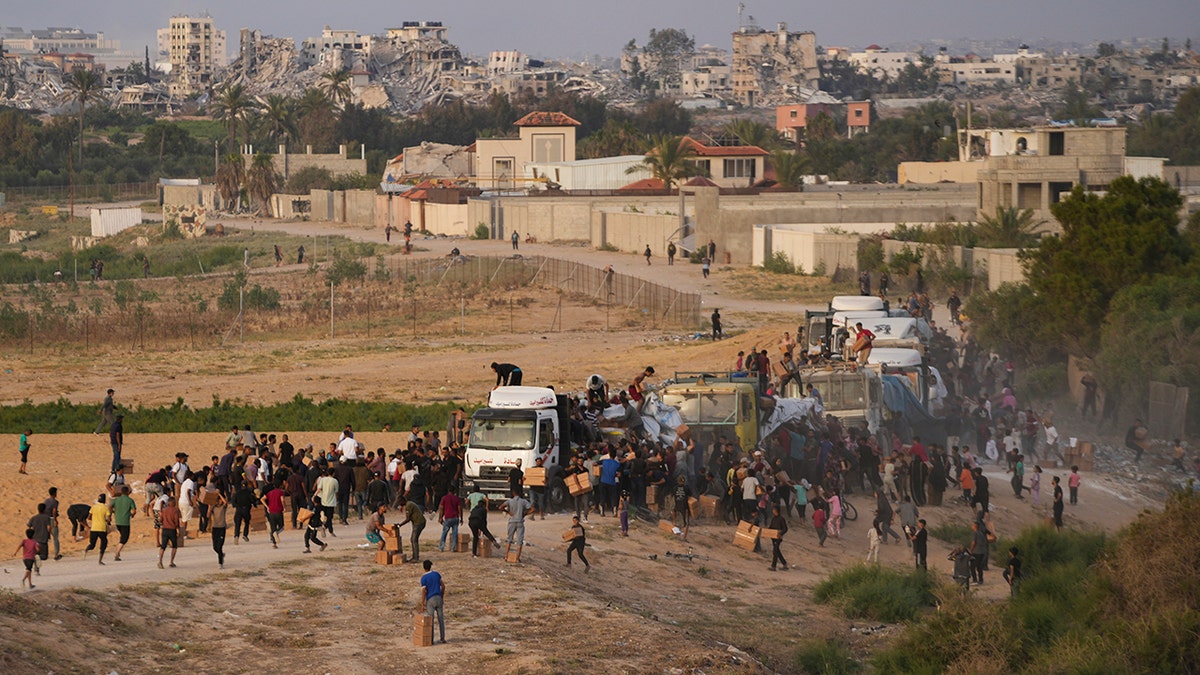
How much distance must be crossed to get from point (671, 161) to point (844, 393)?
59297 millimetres

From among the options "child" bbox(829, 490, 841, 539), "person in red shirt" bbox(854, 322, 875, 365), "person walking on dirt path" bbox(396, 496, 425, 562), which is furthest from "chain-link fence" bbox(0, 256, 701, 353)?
"person walking on dirt path" bbox(396, 496, 425, 562)

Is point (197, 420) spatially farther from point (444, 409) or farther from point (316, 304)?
point (316, 304)

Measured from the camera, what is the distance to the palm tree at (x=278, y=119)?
435 ft

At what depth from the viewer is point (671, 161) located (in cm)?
8831

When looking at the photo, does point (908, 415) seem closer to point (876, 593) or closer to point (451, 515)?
point (876, 593)

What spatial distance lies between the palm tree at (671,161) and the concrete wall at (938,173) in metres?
13.5

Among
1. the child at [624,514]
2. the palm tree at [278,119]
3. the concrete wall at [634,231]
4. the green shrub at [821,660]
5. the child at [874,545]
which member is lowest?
the green shrub at [821,660]

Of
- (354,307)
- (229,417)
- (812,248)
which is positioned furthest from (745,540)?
(812,248)

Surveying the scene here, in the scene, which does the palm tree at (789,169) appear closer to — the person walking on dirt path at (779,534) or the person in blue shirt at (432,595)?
the person walking on dirt path at (779,534)

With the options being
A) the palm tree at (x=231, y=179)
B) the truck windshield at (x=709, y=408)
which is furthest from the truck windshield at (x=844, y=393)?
the palm tree at (x=231, y=179)

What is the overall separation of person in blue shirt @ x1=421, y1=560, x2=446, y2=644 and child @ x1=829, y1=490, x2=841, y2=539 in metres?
9.53

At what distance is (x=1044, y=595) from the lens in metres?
22.1

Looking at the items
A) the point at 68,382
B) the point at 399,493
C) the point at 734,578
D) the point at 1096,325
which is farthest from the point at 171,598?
the point at 1096,325

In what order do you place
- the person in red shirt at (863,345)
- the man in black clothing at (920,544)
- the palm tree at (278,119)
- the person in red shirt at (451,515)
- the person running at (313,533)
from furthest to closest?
the palm tree at (278,119) → the person in red shirt at (863,345) → the man in black clothing at (920,544) → the person running at (313,533) → the person in red shirt at (451,515)
